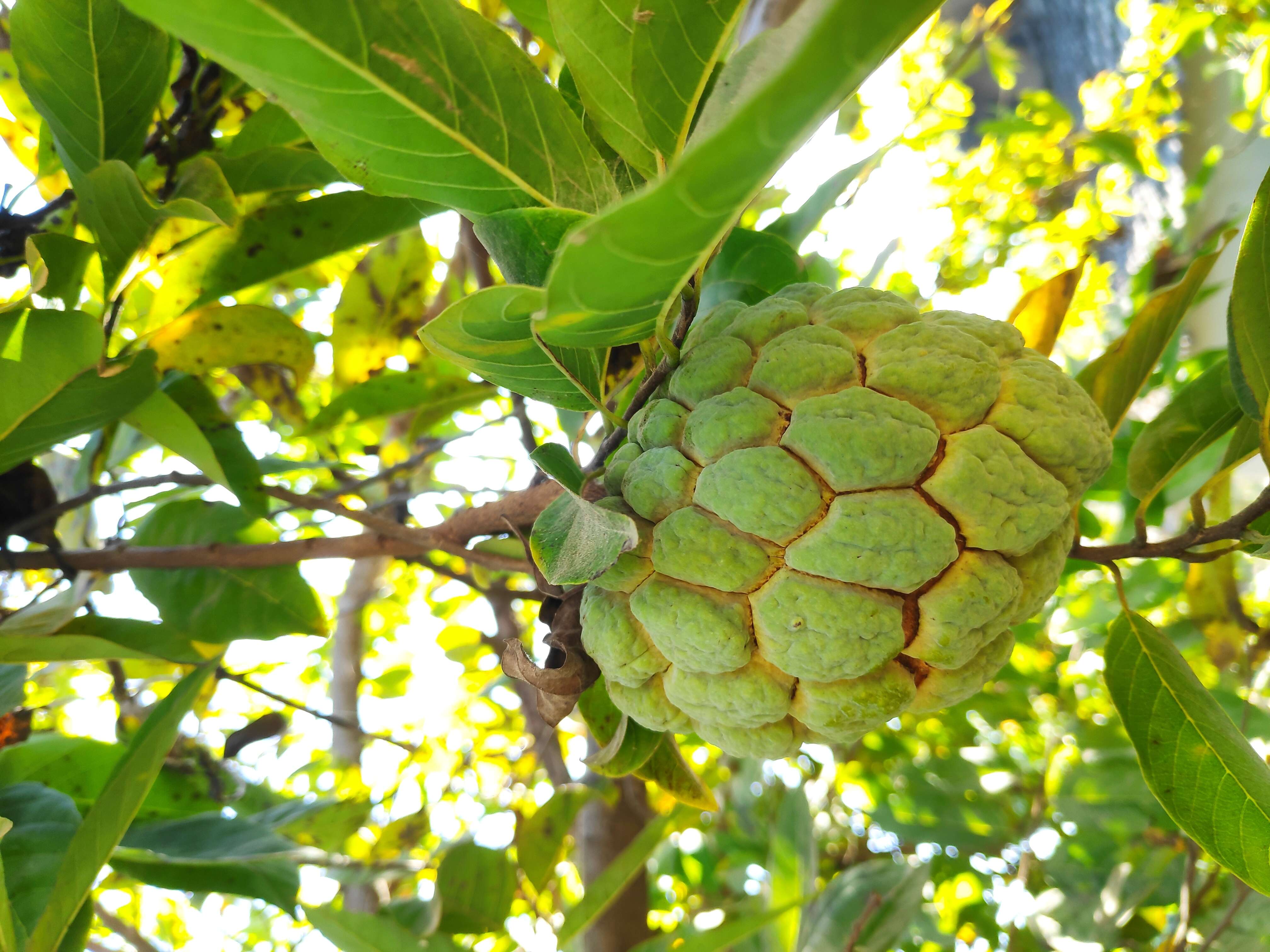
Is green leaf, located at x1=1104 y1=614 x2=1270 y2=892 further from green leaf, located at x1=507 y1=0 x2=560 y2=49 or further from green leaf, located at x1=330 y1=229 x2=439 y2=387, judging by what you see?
green leaf, located at x1=330 y1=229 x2=439 y2=387

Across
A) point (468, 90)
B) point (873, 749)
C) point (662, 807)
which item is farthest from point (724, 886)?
point (468, 90)

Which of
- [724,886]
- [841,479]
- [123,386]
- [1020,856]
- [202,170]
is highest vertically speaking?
[202,170]

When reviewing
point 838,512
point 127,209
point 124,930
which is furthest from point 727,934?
point 124,930

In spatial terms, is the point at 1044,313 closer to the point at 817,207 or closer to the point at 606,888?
the point at 817,207

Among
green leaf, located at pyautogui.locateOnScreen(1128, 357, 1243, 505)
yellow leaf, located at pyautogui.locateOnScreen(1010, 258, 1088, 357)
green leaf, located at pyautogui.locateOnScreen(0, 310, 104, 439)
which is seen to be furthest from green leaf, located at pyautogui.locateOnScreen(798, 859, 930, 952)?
green leaf, located at pyautogui.locateOnScreen(0, 310, 104, 439)

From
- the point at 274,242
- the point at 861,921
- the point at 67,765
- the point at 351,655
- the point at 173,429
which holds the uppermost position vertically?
the point at 351,655

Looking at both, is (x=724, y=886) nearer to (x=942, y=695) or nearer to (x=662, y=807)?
(x=662, y=807)

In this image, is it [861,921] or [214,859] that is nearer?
[214,859]

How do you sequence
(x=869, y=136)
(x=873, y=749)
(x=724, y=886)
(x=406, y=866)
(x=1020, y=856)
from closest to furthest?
(x=406, y=866) → (x=1020, y=856) → (x=873, y=749) → (x=724, y=886) → (x=869, y=136)
